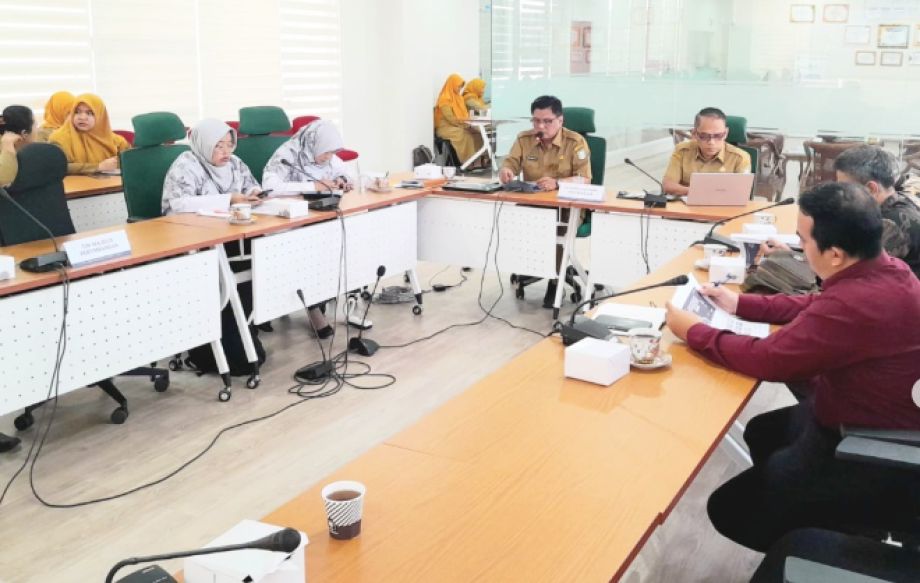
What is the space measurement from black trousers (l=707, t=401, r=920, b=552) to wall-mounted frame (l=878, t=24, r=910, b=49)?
4.79 meters

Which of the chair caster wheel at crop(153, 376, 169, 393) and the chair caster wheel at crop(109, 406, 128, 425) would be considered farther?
the chair caster wheel at crop(153, 376, 169, 393)

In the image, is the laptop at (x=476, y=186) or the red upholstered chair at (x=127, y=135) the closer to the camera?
the laptop at (x=476, y=186)

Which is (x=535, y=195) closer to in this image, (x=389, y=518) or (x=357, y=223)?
(x=357, y=223)

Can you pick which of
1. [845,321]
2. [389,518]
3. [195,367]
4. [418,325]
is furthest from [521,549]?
[418,325]

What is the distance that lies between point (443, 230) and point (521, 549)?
3.71 meters

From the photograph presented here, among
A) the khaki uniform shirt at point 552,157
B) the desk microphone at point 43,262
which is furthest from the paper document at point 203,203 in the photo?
the khaki uniform shirt at point 552,157

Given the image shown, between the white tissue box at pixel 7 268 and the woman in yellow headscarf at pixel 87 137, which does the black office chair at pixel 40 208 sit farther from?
the woman in yellow headscarf at pixel 87 137

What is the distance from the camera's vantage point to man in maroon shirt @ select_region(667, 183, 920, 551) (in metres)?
1.85

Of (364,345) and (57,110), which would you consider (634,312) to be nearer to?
(364,345)

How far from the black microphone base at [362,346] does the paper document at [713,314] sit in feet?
6.73

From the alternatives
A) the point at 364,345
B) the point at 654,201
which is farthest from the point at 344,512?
the point at 654,201

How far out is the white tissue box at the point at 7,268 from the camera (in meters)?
2.78

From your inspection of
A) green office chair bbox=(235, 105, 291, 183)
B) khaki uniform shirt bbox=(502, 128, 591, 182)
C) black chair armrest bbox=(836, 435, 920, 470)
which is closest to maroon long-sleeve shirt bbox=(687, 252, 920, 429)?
black chair armrest bbox=(836, 435, 920, 470)

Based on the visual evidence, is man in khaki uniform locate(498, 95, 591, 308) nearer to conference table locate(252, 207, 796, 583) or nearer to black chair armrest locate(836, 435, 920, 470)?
conference table locate(252, 207, 796, 583)
